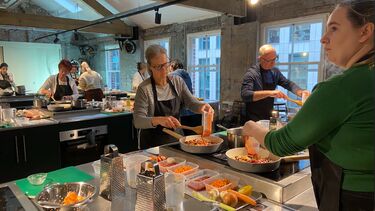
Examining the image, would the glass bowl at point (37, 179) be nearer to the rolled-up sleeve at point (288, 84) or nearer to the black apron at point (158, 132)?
the black apron at point (158, 132)

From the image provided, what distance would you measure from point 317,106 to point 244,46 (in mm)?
4910

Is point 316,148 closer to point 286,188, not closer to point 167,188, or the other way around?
point 286,188

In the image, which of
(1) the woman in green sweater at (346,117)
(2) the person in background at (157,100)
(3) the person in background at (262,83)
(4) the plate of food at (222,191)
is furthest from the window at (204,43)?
(1) the woman in green sweater at (346,117)

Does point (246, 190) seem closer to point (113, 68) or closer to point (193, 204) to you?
point (193, 204)

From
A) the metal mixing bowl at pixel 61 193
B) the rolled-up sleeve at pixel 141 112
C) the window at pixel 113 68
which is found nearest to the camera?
the metal mixing bowl at pixel 61 193

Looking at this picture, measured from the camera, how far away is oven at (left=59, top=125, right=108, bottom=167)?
3568mm

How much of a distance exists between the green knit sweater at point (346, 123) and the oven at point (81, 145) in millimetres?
3266

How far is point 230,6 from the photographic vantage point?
5.18m

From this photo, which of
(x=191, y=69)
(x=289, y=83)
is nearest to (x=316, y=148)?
(x=289, y=83)

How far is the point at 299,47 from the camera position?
506 cm

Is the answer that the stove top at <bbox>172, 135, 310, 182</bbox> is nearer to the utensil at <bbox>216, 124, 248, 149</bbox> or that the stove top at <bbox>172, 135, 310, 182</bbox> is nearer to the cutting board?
the utensil at <bbox>216, 124, 248, 149</bbox>

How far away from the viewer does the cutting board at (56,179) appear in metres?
1.40

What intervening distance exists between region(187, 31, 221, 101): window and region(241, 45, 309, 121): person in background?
11.0 ft

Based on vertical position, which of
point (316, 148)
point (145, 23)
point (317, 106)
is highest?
point (145, 23)
